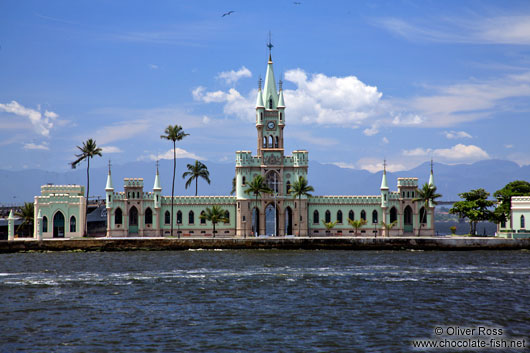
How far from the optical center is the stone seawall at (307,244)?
263 ft

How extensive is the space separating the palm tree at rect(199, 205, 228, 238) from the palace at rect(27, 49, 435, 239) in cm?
180

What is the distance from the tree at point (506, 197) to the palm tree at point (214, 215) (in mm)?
36691

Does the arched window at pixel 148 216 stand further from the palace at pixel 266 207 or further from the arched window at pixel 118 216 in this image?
the arched window at pixel 118 216

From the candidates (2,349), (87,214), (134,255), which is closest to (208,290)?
(2,349)

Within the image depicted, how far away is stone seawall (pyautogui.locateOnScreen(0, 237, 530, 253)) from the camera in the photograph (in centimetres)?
8006

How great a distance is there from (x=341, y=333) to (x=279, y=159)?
2220 inches

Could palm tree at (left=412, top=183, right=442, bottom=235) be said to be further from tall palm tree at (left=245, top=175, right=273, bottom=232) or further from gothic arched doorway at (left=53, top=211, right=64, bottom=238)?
gothic arched doorway at (left=53, top=211, right=64, bottom=238)

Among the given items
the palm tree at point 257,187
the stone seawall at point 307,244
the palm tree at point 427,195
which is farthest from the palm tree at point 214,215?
the palm tree at point 427,195

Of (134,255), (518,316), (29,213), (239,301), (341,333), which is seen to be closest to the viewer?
(341,333)

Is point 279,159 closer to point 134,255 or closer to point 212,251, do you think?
point 212,251

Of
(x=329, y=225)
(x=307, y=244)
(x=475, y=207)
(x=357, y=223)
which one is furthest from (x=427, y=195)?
(x=307, y=244)

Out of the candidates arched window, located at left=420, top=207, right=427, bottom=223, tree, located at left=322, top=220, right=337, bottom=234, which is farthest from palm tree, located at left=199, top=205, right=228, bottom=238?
arched window, located at left=420, top=207, right=427, bottom=223

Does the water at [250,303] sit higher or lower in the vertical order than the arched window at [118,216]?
lower

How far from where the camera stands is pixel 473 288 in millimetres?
47844
